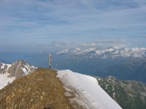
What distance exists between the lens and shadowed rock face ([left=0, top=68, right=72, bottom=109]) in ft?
95.2

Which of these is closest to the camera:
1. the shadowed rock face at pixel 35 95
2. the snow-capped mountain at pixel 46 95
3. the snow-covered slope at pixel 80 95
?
the shadowed rock face at pixel 35 95

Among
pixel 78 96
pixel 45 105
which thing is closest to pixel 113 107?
pixel 78 96

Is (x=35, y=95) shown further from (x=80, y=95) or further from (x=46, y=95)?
(x=80, y=95)

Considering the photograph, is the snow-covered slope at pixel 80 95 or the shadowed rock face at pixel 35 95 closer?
the shadowed rock face at pixel 35 95

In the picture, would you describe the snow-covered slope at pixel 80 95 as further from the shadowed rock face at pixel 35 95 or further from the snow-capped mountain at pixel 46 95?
the shadowed rock face at pixel 35 95

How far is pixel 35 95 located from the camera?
1191 inches

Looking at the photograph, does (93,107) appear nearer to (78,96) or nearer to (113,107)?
(78,96)

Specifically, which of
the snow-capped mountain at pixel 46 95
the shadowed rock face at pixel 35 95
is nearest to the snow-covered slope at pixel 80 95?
the snow-capped mountain at pixel 46 95

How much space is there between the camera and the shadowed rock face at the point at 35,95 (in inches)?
1142

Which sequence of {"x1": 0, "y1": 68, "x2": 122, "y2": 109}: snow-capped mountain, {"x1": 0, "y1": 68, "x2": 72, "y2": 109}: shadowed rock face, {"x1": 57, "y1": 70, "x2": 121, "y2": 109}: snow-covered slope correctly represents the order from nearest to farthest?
1. {"x1": 0, "y1": 68, "x2": 72, "y2": 109}: shadowed rock face
2. {"x1": 0, "y1": 68, "x2": 122, "y2": 109}: snow-capped mountain
3. {"x1": 57, "y1": 70, "x2": 121, "y2": 109}: snow-covered slope

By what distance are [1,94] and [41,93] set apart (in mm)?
5976

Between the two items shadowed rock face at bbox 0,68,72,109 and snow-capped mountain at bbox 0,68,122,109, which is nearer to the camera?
shadowed rock face at bbox 0,68,72,109

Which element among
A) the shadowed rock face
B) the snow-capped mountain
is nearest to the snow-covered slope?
the snow-capped mountain

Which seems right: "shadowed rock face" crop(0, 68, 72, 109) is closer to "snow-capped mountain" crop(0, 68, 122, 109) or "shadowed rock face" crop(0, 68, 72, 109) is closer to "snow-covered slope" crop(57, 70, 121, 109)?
"snow-capped mountain" crop(0, 68, 122, 109)
